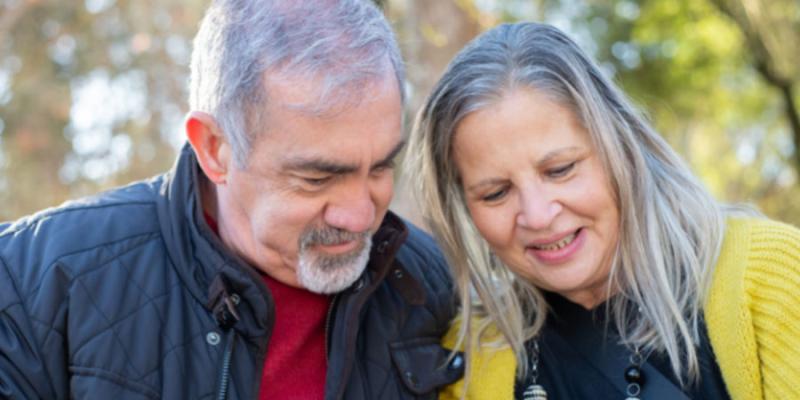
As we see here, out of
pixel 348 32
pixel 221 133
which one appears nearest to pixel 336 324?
pixel 221 133

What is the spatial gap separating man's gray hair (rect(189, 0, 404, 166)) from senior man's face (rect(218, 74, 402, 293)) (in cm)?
4

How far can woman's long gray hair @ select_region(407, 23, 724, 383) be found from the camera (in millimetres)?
2758

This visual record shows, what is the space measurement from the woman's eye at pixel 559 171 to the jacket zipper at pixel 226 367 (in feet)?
3.37

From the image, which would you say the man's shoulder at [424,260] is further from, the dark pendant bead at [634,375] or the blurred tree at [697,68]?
the blurred tree at [697,68]

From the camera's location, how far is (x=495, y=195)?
9.33ft

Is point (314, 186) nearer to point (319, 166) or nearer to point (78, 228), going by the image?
point (319, 166)

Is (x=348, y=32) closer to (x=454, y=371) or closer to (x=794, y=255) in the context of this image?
(x=454, y=371)

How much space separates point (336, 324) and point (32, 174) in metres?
11.7

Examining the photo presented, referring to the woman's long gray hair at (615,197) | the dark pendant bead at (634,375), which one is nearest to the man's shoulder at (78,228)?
the woman's long gray hair at (615,197)

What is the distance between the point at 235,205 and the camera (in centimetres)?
280

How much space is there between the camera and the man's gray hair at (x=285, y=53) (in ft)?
8.46

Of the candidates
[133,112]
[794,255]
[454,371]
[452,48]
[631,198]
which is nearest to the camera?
[794,255]

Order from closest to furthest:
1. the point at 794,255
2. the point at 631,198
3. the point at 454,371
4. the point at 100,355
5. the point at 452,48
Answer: the point at 100,355 < the point at 794,255 < the point at 631,198 < the point at 454,371 < the point at 452,48

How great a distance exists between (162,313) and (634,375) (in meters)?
1.40
